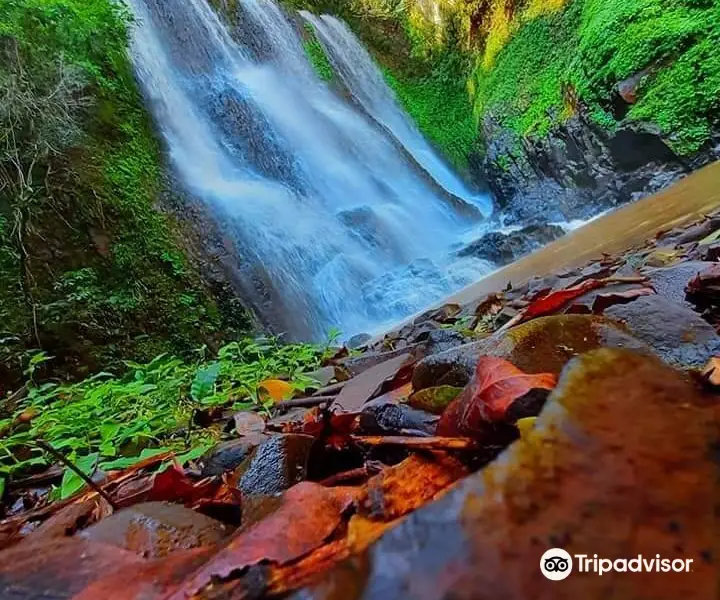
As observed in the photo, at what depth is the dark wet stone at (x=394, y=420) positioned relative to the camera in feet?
2.50

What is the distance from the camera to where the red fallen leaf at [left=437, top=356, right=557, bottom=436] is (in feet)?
1.79

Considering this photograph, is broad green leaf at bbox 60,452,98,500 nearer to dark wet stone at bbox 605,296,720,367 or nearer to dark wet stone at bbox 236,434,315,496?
dark wet stone at bbox 236,434,315,496

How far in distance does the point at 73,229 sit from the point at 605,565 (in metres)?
6.25

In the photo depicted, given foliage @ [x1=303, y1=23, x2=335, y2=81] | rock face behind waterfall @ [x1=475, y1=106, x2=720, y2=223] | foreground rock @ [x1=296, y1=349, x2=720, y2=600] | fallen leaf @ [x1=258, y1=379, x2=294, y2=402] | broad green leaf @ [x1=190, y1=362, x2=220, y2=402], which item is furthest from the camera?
foliage @ [x1=303, y1=23, x2=335, y2=81]

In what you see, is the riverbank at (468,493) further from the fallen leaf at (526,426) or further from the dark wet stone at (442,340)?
the dark wet stone at (442,340)

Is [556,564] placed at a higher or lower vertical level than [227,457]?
higher

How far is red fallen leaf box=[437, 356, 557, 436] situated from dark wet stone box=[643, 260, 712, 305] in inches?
29.2

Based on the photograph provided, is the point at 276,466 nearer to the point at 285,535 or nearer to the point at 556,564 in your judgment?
the point at 285,535

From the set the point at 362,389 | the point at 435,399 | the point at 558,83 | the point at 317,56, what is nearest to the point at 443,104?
the point at 317,56

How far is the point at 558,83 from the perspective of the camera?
11062mm

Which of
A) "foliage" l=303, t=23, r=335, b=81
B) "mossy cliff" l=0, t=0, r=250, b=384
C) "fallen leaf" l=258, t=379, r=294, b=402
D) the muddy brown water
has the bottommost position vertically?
the muddy brown water

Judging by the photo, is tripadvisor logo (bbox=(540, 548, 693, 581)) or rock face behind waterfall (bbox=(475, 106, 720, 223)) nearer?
tripadvisor logo (bbox=(540, 548, 693, 581))

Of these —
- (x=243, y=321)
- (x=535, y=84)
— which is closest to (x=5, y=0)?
(x=243, y=321)

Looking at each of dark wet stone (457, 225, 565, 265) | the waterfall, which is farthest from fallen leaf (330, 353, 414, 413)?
dark wet stone (457, 225, 565, 265)
